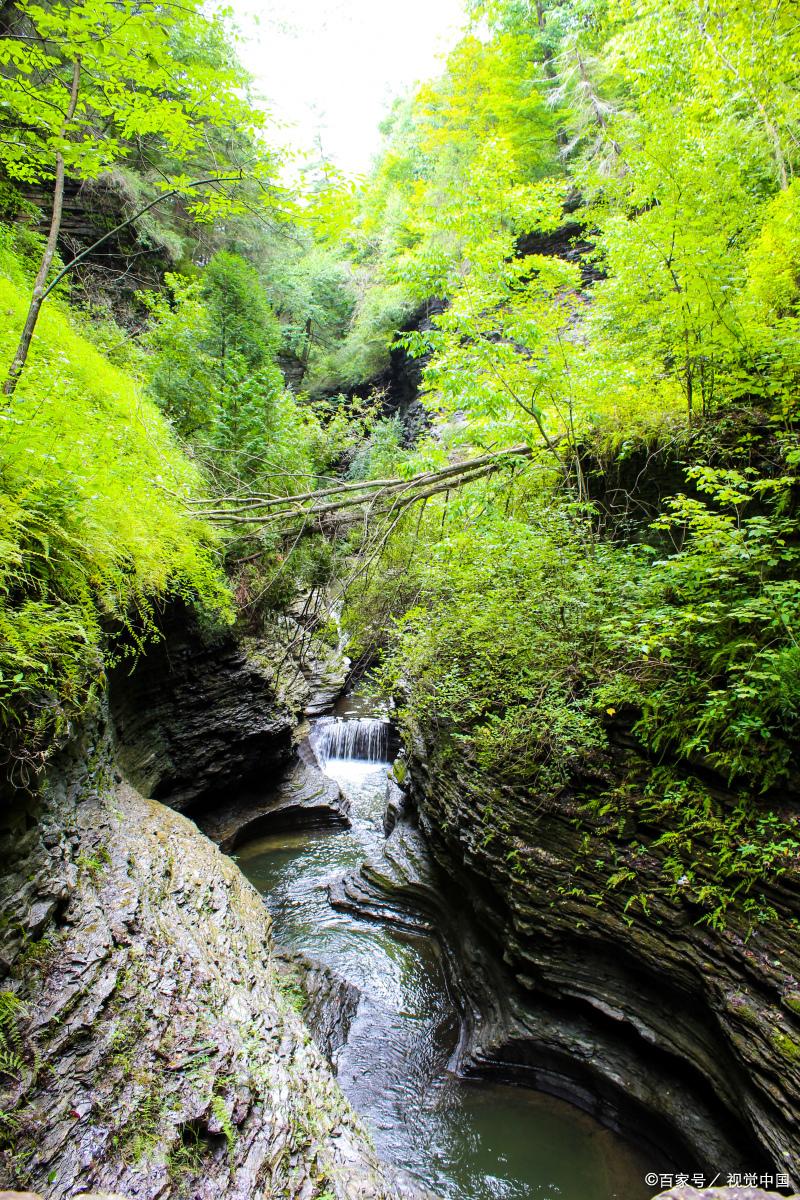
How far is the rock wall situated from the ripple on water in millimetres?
274

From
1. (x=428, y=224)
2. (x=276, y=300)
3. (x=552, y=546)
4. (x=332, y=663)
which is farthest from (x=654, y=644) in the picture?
(x=276, y=300)

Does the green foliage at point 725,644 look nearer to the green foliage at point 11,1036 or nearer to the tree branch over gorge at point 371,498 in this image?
the tree branch over gorge at point 371,498

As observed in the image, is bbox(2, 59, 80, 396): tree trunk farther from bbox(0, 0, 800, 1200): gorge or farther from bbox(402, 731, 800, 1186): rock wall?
bbox(402, 731, 800, 1186): rock wall

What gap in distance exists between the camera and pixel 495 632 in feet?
17.7

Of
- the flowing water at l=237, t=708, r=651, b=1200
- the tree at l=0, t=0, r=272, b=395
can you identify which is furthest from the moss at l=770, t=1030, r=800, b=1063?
the tree at l=0, t=0, r=272, b=395

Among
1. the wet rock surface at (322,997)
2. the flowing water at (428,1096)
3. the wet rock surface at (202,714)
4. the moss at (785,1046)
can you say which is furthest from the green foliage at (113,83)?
the flowing water at (428,1096)

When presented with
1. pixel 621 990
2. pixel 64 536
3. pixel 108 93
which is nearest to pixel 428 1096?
pixel 621 990

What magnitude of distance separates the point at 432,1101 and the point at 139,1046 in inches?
147

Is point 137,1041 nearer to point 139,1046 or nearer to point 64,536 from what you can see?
point 139,1046

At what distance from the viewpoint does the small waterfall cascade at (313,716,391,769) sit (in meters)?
12.4

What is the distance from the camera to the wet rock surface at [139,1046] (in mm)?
2105

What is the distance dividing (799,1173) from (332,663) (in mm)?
13617

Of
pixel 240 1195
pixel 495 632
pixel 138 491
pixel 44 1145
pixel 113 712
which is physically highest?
pixel 138 491

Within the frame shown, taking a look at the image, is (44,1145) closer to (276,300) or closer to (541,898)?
(541,898)
